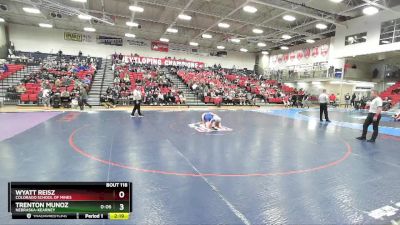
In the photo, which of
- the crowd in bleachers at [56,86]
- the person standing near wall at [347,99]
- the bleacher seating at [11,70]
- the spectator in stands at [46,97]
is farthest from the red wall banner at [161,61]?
the person standing near wall at [347,99]

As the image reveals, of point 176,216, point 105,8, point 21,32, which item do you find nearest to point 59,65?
point 105,8

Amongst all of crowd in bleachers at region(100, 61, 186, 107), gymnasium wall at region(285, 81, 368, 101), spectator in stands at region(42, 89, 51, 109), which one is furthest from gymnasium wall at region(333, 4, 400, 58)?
spectator in stands at region(42, 89, 51, 109)

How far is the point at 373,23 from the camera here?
20.2 m

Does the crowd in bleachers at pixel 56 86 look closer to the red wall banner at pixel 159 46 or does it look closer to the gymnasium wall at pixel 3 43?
the gymnasium wall at pixel 3 43

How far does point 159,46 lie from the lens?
103 feet

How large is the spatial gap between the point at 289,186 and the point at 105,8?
21649 millimetres

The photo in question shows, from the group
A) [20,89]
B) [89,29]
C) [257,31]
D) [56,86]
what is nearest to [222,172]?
[56,86]

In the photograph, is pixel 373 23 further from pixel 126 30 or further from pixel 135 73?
pixel 126 30

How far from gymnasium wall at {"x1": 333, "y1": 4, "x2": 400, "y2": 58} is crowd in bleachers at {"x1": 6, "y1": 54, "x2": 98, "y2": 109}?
892 inches

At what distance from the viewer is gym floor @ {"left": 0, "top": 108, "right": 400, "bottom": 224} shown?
3080 millimetres

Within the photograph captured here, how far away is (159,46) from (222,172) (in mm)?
29095

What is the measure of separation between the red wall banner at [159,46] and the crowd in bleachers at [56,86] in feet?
33.5

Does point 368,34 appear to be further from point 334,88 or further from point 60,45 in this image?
point 60,45
